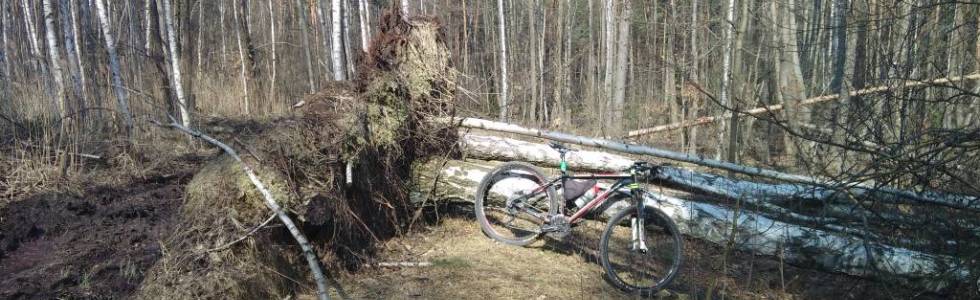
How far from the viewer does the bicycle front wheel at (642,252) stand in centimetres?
465

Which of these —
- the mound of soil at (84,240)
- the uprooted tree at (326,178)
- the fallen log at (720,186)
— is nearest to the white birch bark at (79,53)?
the mound of soil at (84,240)

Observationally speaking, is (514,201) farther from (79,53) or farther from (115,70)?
(79,53)

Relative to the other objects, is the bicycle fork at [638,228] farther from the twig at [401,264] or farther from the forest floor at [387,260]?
the twig at [401,264]

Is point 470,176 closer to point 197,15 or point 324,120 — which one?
point 324,120

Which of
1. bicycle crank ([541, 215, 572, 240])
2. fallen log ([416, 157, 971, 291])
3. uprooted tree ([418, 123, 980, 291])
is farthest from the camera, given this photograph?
bicycle crank ([541, 215, 572, 240])

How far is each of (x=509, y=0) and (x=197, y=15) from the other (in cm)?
1065

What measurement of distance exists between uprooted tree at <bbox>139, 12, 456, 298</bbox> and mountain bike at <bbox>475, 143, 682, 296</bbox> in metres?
0.91

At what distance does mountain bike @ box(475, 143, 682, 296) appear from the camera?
15.5 feet

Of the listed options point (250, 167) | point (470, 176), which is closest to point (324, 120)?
point (250, 167)

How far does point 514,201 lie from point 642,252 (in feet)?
4.69

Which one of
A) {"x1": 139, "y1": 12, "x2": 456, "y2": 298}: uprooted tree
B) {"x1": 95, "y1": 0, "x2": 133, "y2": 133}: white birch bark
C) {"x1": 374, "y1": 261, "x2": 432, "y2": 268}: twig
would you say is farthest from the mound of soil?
{"x1": 95, "y1": 0, "x2": 133, "y2": 133}: white birch bark

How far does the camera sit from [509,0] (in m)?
19.8

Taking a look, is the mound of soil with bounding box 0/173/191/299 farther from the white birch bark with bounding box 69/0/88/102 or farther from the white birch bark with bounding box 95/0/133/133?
the white birch bark with bounding box 69/0/88/102

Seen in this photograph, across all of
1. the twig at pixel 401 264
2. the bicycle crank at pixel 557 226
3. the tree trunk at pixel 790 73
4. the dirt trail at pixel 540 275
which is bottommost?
the dirt trail at pixel 540 275
